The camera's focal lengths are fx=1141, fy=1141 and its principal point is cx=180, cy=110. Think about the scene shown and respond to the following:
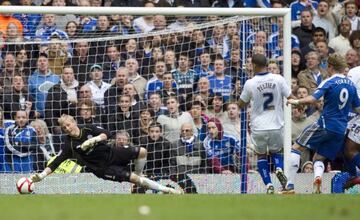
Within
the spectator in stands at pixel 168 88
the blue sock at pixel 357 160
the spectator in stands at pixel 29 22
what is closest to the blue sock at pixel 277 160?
the blue sock at pixel 357 160

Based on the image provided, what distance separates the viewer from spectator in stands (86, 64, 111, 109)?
17.8 meters

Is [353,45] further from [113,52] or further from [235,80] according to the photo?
[113,52]

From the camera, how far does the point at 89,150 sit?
16812 mm

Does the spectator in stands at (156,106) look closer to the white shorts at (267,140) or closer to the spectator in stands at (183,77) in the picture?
the spectator in stands at (183,77)

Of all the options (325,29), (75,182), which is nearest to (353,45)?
(325,29)

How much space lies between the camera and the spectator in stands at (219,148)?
17.6m

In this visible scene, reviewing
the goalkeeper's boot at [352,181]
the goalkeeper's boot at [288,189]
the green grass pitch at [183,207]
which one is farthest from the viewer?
the goalkeeper's boot at [352,181]

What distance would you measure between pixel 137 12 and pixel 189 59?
Answer: 1.21 m

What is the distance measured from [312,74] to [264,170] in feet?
11.9

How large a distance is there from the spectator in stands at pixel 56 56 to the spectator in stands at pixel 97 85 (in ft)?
1.59

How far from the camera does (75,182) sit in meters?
17.3

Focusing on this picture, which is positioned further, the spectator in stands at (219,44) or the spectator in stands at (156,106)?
the spectator in stands at (219,44)

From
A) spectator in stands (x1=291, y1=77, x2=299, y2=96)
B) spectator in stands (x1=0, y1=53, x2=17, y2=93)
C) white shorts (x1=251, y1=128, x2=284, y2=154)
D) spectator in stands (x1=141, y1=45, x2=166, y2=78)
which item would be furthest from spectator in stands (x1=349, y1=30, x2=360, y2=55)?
spectator in stands (x1=0, y1=53, x2=17, y2=93)

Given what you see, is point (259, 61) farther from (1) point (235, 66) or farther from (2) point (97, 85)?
(2) point (97, 85)
